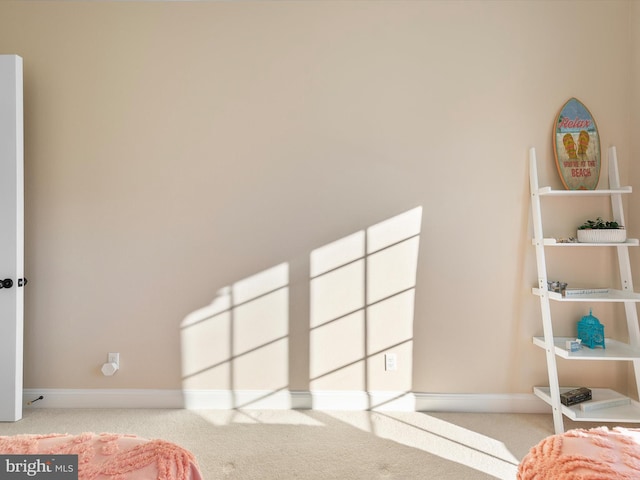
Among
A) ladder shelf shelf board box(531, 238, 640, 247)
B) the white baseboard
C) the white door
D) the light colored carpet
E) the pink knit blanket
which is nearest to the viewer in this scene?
the pink knit blanket

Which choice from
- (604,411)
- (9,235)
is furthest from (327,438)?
(9,235)

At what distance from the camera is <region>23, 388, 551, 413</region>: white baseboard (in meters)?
2.90

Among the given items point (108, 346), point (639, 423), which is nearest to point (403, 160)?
point (639, 423)

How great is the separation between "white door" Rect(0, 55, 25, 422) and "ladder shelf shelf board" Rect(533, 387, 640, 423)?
3.53 meters

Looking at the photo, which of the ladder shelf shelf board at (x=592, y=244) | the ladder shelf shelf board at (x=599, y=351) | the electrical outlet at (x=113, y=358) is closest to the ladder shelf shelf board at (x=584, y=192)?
the ladder shelf shelf board at (x=592, y=244)

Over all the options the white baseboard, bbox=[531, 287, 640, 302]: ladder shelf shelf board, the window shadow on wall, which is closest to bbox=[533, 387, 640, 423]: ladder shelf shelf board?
the white baseboard

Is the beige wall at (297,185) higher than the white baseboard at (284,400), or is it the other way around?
the beige wall at (297,185)

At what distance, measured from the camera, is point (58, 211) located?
3.01 m

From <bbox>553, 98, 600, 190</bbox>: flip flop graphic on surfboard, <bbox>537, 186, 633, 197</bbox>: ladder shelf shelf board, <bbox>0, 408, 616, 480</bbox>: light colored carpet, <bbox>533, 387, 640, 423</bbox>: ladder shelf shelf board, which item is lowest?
<bbox>0, 408, 616, 480</bbox>: light colored carpet

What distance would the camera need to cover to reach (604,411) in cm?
260

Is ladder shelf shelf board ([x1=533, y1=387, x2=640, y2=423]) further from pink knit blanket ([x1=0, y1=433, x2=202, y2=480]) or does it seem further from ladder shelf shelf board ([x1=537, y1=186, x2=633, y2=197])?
pink knit blanket ([x1=0, y1=433, x2=202, y2=480])

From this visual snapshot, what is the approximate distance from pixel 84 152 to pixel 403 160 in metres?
2.30

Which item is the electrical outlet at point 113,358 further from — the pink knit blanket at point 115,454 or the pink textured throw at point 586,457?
the pink textured throw at point 586,457

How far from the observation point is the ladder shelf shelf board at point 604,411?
251cm
